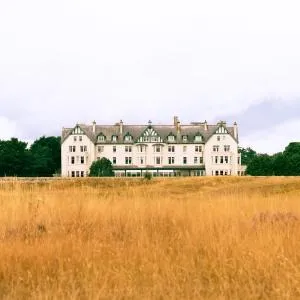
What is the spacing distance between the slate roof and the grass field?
3638 inches

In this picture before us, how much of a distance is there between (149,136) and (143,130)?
1602 mm

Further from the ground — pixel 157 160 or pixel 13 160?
pixel 13 160

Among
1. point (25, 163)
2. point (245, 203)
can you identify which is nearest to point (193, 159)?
point (25, 163)

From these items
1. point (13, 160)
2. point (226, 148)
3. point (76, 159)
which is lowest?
point (13, 160)

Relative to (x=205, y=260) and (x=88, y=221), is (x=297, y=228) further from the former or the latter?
(x=88, y=221)

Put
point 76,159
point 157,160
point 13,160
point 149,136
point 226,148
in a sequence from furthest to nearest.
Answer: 1. point 149,136
2. point 157,160
3. point 226,148
4. point 76,159
5. point 13,160

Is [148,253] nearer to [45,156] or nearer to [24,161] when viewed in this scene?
[24,161]

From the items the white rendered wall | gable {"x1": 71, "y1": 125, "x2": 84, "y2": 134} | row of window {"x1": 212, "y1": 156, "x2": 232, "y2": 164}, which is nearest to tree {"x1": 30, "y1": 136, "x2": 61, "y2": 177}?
gable {"x1": 71, "y1": 125, "x2": 84, "y2": 134}

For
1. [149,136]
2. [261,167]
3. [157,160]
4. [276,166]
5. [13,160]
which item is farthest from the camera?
[149,136]

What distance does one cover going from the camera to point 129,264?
6.62m

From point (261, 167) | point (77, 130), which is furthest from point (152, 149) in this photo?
point (261, 167)

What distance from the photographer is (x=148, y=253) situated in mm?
7094

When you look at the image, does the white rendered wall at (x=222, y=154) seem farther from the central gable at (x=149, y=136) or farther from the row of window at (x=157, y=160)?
the central gable at (x=149, y=136)

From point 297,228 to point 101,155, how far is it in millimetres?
95513
